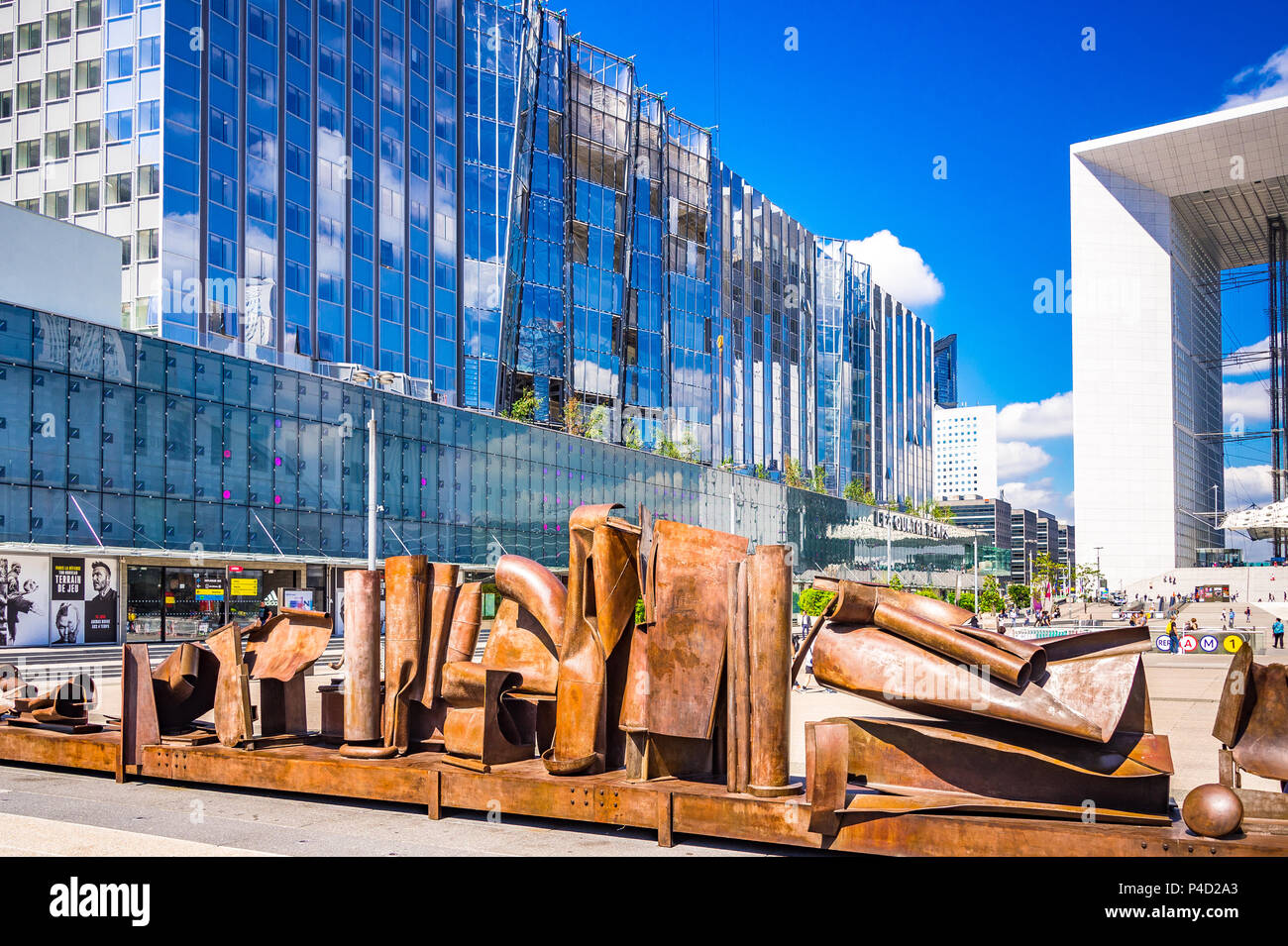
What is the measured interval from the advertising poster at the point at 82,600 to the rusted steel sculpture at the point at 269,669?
30036mm

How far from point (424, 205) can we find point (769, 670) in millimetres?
64751

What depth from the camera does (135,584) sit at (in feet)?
132

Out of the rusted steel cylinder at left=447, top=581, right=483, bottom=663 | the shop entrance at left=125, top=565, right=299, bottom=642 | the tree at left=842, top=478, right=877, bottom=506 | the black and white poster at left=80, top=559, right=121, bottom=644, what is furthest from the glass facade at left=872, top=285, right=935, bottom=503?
the rusted steel cylinder at left=447, top=581, right=483, bottom=663

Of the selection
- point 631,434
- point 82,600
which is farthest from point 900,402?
point 82,600

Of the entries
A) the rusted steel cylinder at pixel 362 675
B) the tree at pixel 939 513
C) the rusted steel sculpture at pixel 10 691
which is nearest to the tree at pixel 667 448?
the tree at pixel 939 513

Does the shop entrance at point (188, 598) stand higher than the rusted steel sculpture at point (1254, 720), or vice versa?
the rusted steel sculpture at point (1254, 720)

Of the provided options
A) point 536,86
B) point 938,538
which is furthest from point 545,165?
point 938,538

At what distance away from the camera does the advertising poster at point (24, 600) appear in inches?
1366

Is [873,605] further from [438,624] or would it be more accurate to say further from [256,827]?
[256,827]

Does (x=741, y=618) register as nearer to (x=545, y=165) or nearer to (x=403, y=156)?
(x=403, y=156)

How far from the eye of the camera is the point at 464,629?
32.3ft

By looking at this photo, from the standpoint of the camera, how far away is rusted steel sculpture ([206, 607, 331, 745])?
1009 centimetres

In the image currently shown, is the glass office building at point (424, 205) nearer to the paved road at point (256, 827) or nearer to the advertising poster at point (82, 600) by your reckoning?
the advertising poster at point (82, 600)
